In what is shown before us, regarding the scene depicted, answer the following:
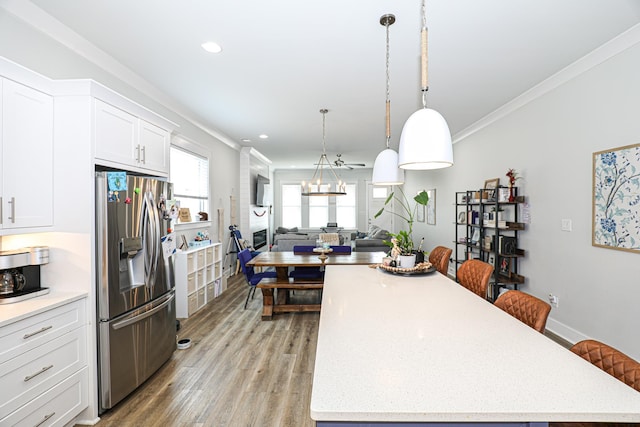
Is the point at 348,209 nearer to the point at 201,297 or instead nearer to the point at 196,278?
the point at 201,297

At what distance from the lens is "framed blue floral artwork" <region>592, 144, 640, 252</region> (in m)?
2.47

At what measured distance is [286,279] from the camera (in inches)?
168

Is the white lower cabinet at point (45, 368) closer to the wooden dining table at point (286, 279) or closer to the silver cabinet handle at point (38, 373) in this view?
the silver cabinet handle at point (38, 373)

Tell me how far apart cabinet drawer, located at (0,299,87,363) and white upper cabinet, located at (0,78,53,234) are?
509 mm

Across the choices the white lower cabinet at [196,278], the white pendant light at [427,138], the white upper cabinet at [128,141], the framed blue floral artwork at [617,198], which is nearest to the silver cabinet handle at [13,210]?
the white upper cabinet at [128,141]

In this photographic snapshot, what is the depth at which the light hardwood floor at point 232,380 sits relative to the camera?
2100 millimetres

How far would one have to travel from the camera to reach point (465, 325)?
134cm

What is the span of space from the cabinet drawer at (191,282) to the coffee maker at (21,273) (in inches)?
80.9

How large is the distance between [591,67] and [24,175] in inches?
176

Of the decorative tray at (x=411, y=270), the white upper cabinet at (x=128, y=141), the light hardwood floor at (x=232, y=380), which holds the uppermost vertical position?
the white upper cabinet at (x=128, y=141)

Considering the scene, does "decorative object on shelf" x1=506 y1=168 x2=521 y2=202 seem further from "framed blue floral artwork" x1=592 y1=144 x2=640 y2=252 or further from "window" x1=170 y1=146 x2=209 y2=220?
Result: "window" x1=170 y1=146 x2=209 y2=220

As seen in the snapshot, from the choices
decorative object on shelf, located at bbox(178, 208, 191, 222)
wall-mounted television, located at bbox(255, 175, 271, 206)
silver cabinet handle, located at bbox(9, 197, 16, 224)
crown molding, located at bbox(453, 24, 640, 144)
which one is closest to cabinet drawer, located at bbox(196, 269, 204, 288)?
decorative object on shelf, located at bbox(178, 208, 191, 222)

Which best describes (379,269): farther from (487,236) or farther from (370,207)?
(370,207)

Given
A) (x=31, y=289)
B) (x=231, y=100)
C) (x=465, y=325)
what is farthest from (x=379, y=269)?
(x=231, y=100)
